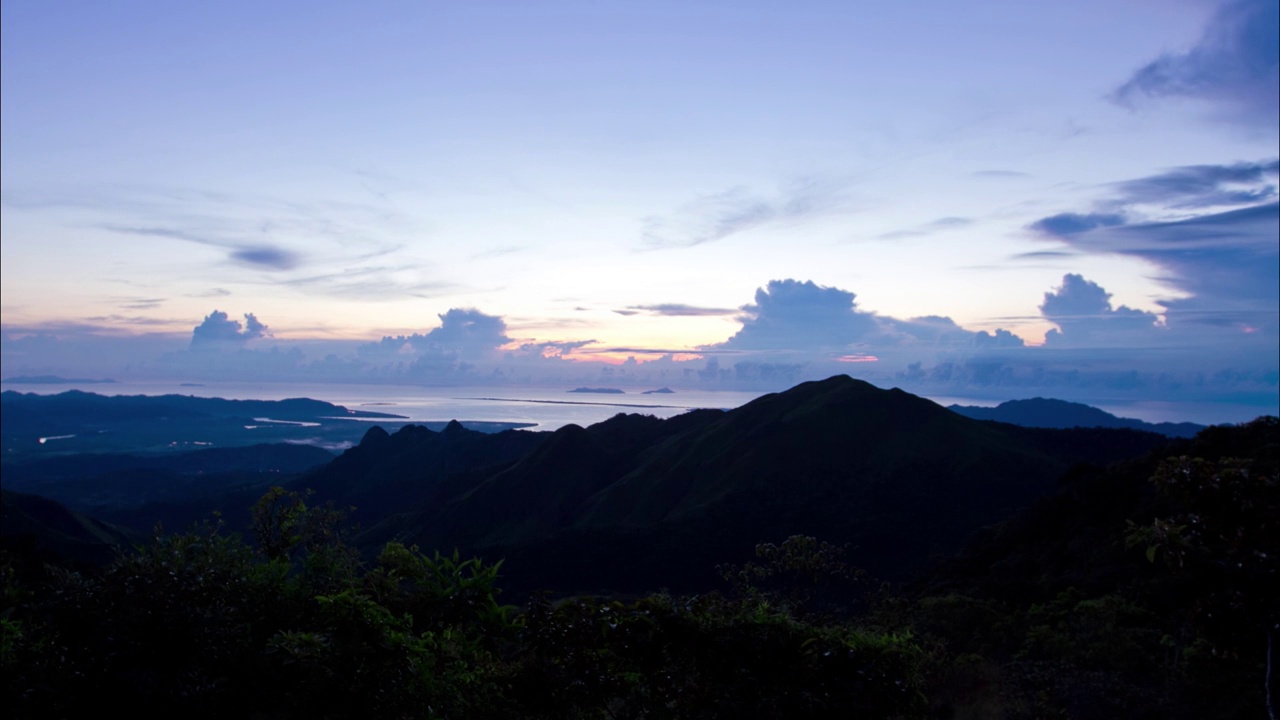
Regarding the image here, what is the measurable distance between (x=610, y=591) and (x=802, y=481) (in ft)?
72.1

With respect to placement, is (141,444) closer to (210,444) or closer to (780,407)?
(210,444)

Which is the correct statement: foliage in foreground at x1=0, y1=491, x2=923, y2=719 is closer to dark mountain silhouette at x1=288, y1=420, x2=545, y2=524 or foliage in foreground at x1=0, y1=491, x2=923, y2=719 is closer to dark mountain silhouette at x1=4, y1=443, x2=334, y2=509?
dark mountain silhouette at x1=288, y1=420, x2=545, y2=524

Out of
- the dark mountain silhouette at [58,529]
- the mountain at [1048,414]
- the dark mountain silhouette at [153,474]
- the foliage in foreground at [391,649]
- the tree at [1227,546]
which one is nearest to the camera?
the foliage in foreground at [391,649]

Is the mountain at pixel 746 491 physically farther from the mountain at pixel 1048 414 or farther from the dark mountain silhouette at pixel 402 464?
the mountain at pixel 1048 414

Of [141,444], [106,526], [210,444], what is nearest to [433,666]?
[106,526]

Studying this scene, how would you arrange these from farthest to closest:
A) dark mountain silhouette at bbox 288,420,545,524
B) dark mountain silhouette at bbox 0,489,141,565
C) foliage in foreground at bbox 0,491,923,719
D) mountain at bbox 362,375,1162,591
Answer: dark mountain silhouette at bbox 288,420,545,524 < dark mountain silhouette at bbox 0,489,141,565 < mountain at bbox 362,375,1162,591 < foliage in foreground at bbox 0,491,923,719

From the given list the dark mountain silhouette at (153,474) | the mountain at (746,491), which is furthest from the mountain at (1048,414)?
the dark mountain silhouette at (153,474)

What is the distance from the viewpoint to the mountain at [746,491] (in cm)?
5206

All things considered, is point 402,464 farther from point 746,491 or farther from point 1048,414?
point 1048,414

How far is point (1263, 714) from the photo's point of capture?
38.2ft

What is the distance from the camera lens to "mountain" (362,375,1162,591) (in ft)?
171

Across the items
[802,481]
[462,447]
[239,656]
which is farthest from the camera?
[462,447]

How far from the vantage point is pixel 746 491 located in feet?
196

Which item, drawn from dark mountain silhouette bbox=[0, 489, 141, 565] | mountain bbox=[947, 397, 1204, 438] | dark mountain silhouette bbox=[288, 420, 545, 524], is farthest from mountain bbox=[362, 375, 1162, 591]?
mountain bbox=[947, 397, 1204, 438]
